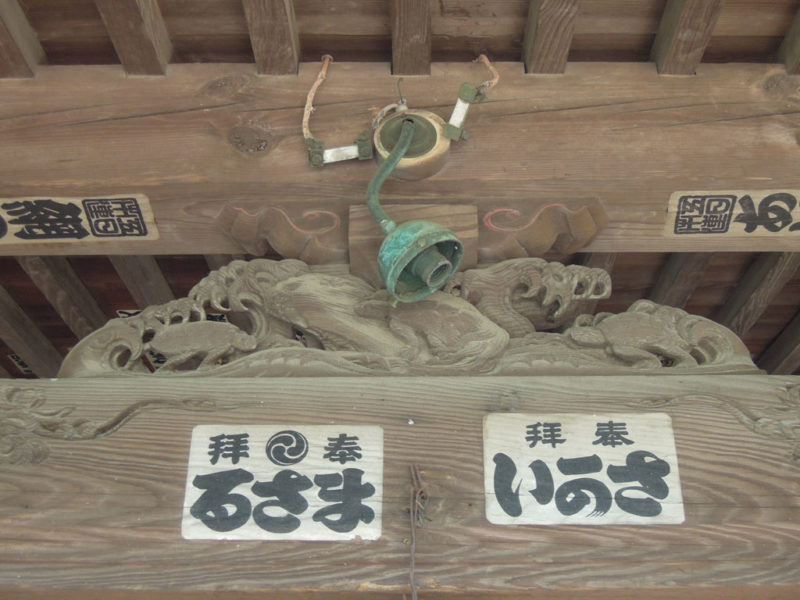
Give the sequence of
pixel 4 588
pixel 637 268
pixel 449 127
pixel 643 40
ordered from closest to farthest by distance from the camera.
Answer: pixel 4 588
pixel 449 127
pixel 643 40
pixel 637 268

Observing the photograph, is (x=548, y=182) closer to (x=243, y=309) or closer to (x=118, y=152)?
(x=243, y=309)

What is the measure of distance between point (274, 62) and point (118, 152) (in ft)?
2.17

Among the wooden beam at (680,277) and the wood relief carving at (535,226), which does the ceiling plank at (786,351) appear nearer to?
the wooden beam at (680,277)

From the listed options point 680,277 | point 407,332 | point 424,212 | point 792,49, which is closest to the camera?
point 407,332

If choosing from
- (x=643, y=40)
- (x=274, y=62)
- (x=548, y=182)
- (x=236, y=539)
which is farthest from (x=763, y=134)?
(x=236, y=539)

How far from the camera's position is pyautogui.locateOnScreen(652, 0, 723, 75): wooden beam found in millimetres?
2607

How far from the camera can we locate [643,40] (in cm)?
284

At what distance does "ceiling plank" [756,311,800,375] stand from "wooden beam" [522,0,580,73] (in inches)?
81.9

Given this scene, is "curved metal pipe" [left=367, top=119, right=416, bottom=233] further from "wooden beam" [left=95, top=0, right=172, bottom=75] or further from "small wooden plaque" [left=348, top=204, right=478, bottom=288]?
"wooden beam" [left=95, top=0, right=172, bottom=75]

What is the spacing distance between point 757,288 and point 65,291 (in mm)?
3299

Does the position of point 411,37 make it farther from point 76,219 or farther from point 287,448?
point 287,448

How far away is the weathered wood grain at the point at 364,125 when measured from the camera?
2680mm

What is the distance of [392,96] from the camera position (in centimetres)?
277

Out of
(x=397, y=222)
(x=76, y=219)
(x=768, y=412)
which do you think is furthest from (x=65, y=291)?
(x=768, y=412)
